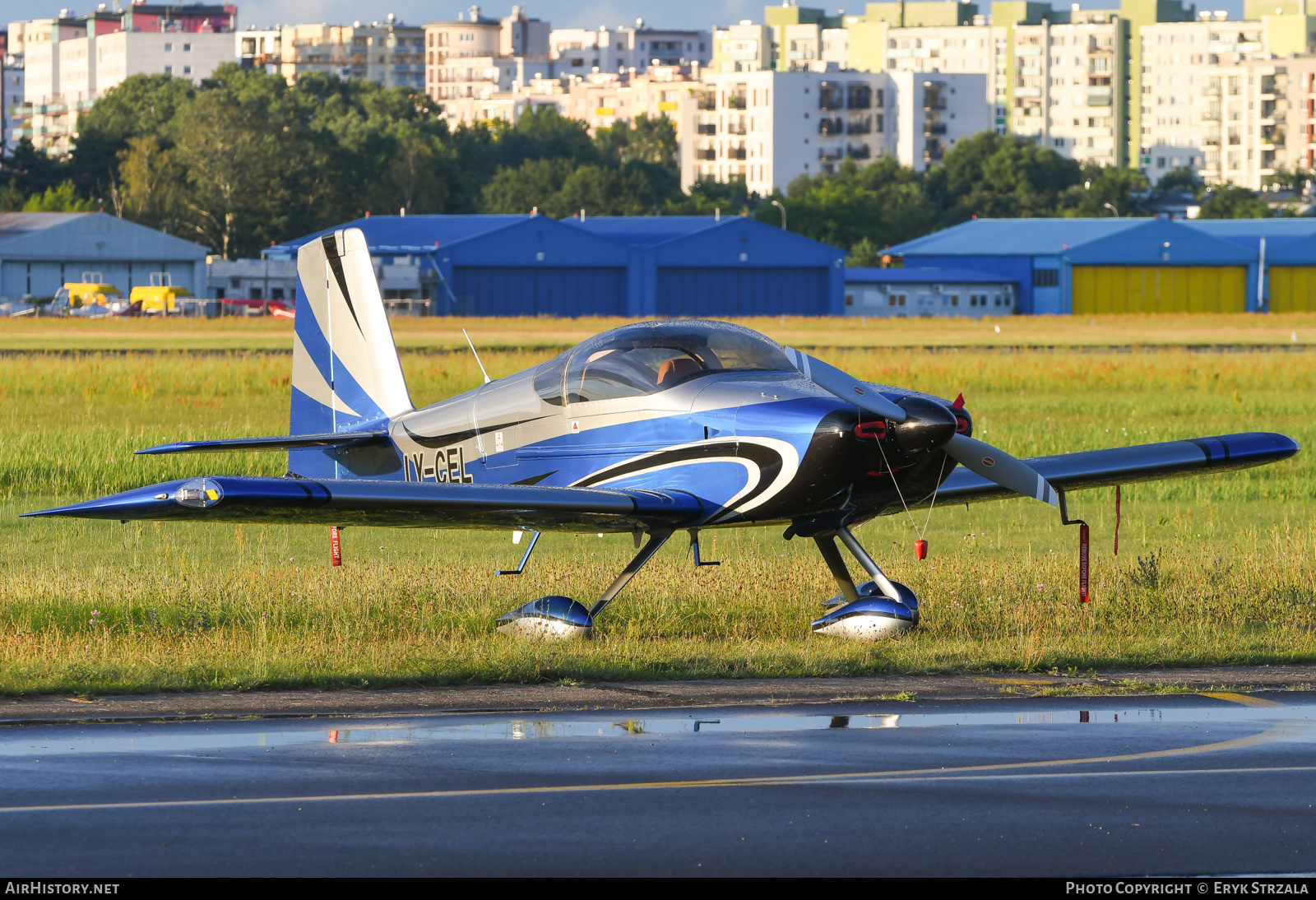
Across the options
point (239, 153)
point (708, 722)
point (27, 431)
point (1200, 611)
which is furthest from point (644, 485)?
point (239, 153)

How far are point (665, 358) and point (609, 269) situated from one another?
278 feet

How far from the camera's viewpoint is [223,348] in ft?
184

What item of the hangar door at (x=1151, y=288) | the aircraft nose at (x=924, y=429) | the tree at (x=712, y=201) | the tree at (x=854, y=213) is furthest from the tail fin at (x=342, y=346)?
the tree at (x=854, y=213)

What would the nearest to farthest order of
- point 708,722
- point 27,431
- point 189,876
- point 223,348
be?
1. point 189,876
2. point 708,722
3. point 27,431
4. point 223,348

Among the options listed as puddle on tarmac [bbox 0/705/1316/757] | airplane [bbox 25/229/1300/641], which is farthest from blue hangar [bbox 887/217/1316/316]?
puddle on tarmac [bbox 0/705/1316/757]

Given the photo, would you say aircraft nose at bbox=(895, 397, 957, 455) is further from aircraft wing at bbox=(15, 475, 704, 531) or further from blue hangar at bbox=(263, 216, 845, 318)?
blue hangar at bbox=(263, 216, 845, 318)

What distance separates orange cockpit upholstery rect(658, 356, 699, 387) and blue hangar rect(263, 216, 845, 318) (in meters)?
81.4

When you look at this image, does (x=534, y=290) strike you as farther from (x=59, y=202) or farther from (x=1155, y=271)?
(x=59, y=202)

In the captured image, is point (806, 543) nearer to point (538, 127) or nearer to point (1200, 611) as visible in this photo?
point (1200, 611)

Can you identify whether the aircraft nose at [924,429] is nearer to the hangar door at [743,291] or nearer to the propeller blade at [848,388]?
the propeller blade at [848,388]

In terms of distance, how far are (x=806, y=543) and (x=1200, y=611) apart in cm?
553

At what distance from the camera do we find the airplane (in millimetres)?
11023

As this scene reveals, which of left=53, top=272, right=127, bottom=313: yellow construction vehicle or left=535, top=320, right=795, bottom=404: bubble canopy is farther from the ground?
left=53, top=272, right=127, bottom=313: yellow construction vehicle

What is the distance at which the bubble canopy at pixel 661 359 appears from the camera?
1198 cm
